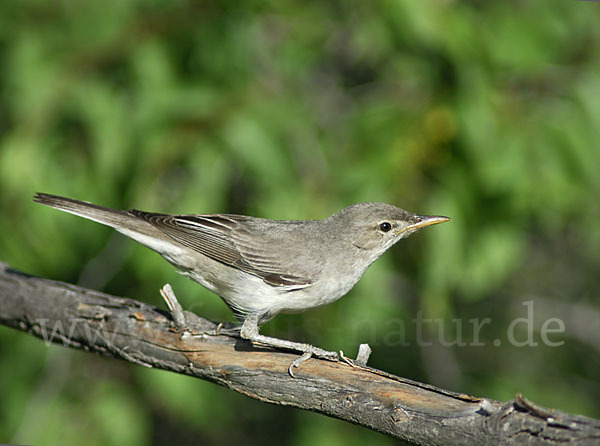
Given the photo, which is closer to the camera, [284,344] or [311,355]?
[311,355]

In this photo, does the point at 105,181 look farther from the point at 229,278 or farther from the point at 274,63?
the point at 274,63

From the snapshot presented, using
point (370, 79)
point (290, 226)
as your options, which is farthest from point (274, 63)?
point (290, 226)

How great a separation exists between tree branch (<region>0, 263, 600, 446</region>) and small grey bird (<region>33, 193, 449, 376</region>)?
0.39 m

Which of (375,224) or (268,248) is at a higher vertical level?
(375,224)

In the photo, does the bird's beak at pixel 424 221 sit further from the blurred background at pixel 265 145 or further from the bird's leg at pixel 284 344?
the bird's leg at pixel 284 344

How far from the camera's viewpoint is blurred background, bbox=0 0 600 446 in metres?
4.06

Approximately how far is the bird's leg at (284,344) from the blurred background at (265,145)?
31.5 inches

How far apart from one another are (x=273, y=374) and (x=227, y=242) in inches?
47.0

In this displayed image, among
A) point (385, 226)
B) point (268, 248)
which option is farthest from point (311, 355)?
point (385, 226)

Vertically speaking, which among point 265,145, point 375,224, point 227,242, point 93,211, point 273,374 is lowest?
point 273,374

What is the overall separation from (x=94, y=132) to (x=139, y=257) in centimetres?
90

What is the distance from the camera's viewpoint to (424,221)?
3967mm

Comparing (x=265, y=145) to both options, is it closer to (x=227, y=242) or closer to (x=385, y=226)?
(x=227, y=242)

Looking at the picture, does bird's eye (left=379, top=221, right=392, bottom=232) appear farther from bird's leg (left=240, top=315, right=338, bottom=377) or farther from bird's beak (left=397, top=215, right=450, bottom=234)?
bird's leg (left=240, top=315, right=338, bottom=377)
